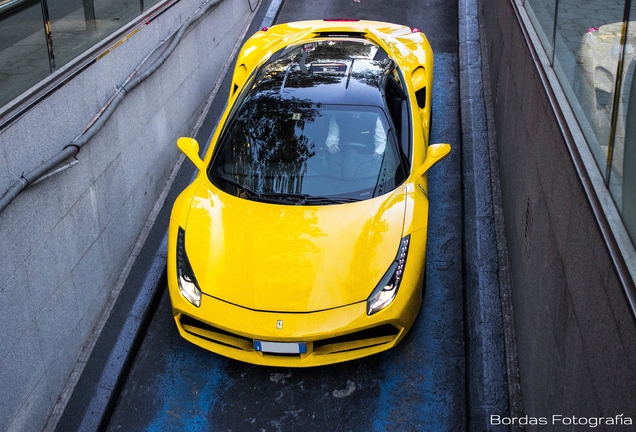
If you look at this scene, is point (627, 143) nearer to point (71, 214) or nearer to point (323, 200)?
point (323, 200)

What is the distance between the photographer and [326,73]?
6.37 meters

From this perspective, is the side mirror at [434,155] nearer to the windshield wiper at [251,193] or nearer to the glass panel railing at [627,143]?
the windshield wiper at [251,193]

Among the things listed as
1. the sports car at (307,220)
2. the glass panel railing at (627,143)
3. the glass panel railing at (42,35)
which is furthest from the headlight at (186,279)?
the glass panel railing at (627,143)

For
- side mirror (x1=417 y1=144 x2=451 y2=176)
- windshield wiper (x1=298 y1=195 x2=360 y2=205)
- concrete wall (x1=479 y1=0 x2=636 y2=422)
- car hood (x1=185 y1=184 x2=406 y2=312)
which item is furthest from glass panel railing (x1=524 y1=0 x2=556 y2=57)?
windshield wiper (x1=298 y1=195 x2=360 y2=205)

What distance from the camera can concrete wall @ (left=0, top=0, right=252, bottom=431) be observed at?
445 cm

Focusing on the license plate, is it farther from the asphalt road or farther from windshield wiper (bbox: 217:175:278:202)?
windshield wiper (bbox: 217:175:278:202)

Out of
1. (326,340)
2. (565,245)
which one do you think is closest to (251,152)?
(326,340)

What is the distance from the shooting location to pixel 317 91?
6.10 meters

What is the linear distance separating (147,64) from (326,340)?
368 centimetres

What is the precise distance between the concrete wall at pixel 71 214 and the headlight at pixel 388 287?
219 centimetres

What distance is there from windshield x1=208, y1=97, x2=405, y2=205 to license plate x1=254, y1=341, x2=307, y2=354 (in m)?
1.16

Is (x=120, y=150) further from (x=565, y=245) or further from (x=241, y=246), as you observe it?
(x=565, y=245)

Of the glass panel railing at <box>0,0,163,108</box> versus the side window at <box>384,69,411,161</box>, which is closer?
the glass panel railing at <box>0,0,163,108</box>

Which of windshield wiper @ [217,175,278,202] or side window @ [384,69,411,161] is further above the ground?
side window @ [384,69,411,161]
